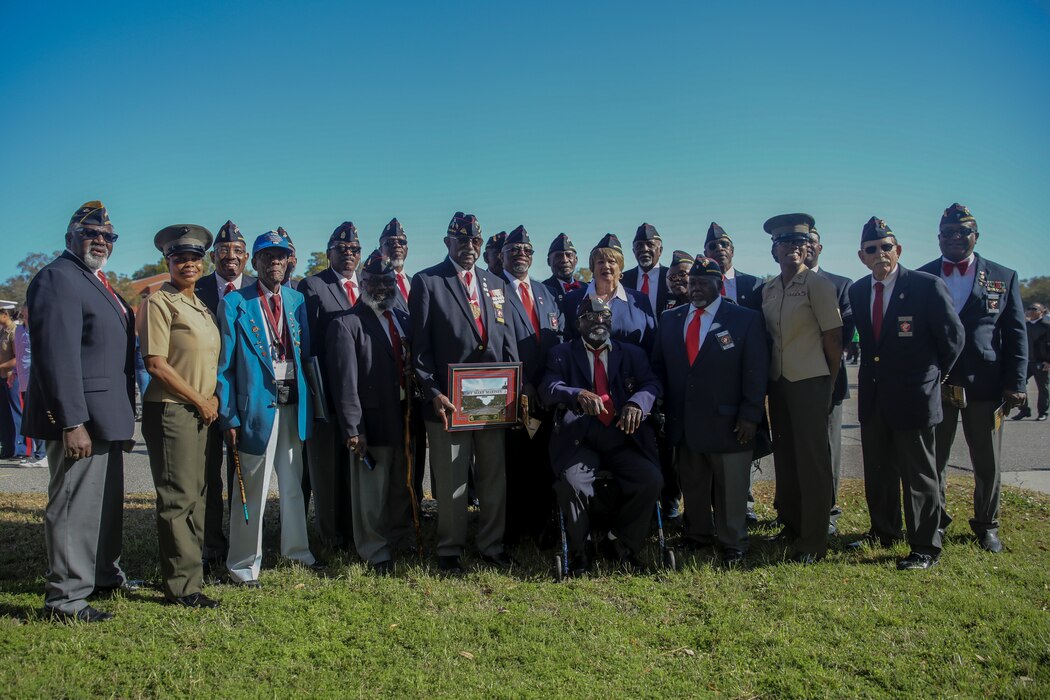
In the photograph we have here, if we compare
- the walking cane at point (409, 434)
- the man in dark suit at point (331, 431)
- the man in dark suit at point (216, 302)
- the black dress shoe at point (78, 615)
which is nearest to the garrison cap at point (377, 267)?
the man in dark suit at point (331, 431)

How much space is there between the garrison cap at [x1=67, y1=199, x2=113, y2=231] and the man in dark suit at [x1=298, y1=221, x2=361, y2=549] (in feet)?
5.31

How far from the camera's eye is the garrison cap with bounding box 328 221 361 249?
6.63 m

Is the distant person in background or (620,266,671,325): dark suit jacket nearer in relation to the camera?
(620,266,671,325): dark suit jacket

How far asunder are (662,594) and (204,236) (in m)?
4.10

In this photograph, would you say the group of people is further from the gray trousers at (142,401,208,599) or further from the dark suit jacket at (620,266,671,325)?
the dark suit jacket at (620,266,671,325)

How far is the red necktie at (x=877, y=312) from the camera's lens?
225 inches

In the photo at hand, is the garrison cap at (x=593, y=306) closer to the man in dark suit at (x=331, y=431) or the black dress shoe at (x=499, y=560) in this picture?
the man in dark suit at (x=331, y=431)

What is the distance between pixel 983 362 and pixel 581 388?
3374 millimetres

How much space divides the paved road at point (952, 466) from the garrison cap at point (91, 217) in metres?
5.05

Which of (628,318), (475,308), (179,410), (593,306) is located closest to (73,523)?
(179,410)

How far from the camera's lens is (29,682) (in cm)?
365

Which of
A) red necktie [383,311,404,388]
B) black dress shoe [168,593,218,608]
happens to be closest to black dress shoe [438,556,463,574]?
red necktie [383,311,404,388]

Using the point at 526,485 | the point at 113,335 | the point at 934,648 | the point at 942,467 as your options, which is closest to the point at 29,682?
the point at 113,335

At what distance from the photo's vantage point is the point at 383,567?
5473mm
